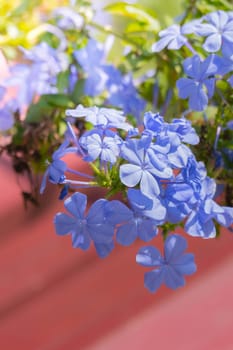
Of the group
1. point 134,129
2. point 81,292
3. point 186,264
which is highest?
point 134,129

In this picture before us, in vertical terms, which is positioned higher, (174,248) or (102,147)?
(102,147)

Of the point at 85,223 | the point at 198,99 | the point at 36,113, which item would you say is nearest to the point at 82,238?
the point at 85,223

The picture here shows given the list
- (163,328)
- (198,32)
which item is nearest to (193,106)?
(198,32)

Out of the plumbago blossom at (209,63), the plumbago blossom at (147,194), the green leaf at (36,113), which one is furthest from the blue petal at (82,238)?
the green leaf at (36,113)

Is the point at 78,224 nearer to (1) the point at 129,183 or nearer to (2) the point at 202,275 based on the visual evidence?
(1) the point at 129,183

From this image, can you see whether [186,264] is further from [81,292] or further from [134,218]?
[81,292]

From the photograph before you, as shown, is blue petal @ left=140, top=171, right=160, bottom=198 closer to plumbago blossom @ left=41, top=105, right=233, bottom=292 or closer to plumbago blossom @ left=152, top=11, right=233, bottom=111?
plumbago blossom @ left=41, top=105, right=233, bottom=292

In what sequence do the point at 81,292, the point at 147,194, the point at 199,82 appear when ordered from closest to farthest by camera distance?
the point at 147,194 < the point at 199,82 < the point at 81,292

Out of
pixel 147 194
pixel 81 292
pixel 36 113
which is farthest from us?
pixel 81 292
